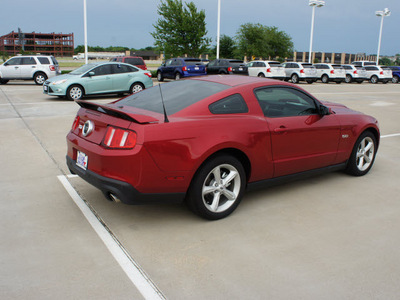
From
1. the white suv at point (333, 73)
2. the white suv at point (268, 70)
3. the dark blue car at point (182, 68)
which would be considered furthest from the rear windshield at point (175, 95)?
the white suv at point (333, 73)

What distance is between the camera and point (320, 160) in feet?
17.0

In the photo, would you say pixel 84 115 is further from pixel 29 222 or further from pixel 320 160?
pixel 320 160

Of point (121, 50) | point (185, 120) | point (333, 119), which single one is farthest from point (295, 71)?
point (121, 50)

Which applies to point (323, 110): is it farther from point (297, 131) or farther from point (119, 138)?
point (119, 138)

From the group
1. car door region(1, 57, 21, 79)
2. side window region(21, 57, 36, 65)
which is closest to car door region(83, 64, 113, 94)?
side window region(21, 57, 36, 65)

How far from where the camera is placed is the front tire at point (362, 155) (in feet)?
18.9

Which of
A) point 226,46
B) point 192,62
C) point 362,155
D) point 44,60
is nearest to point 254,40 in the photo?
point 226,46

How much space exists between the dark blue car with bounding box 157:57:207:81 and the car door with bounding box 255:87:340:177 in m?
19.7

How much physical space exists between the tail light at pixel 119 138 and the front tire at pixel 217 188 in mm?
751

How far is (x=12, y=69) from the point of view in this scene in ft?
72.9

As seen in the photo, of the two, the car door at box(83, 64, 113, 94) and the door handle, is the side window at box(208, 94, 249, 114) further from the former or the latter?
the car door at box(83, 64, 113, 94)

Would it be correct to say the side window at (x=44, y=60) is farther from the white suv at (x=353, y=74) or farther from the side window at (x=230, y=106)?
the white suv at (x=353, y=74)

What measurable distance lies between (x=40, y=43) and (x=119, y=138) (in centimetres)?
17404

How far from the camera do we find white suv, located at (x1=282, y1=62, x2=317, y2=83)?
29.2 m
